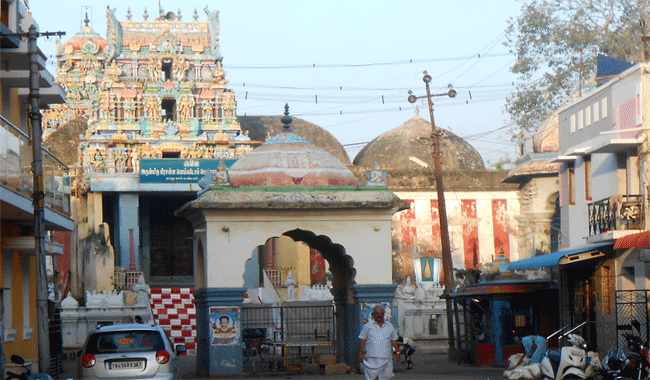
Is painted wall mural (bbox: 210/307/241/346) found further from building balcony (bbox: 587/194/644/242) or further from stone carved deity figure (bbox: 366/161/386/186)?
building balcony (bbox: 587/194/644/242)

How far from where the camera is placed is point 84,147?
40344 millimetres

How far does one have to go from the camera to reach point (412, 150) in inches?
1783

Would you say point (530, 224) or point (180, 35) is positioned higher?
point (180, 35)

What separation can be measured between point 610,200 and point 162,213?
955 inches

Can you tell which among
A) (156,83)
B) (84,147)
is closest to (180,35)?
(156,83)

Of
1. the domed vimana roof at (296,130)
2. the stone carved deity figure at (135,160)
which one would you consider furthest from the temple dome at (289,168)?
the domed vimana roof at (296,130)

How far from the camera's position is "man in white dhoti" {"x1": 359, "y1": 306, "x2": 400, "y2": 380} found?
43.0 ft

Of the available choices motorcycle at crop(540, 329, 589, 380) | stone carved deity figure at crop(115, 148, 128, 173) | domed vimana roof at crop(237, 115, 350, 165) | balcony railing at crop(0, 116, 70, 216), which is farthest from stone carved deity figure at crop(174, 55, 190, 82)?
motorcycle at crop(540, 329, 589, 380)

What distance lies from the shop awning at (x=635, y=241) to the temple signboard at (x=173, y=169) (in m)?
20.3

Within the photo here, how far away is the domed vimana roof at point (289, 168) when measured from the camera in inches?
792

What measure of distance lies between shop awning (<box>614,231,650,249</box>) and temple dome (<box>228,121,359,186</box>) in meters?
5.11

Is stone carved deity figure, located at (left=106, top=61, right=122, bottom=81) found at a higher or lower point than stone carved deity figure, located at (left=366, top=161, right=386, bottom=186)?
higher

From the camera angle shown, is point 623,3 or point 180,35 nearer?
point 623,3

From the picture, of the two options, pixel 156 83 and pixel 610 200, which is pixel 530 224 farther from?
pixel 156 83
